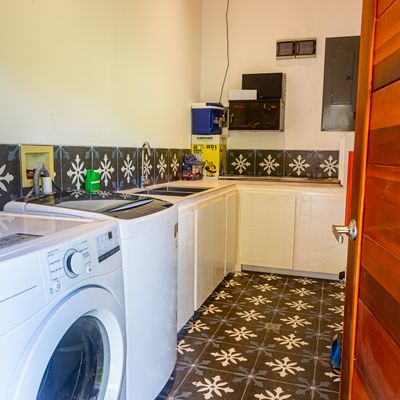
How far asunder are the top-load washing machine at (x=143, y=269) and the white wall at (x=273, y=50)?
8.03 ft

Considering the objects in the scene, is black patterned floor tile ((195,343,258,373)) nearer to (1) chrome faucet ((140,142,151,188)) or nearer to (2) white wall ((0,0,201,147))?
(1) chrome faucet ((140,142,151,188))

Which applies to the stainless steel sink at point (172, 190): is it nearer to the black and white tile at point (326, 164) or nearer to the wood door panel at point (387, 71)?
the black and white tile at point (326, 164)

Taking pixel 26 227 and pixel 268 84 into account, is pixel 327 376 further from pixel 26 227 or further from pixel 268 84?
pixel 268 84

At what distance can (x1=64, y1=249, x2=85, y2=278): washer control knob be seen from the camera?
960 mm

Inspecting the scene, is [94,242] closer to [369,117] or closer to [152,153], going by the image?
[369,117]

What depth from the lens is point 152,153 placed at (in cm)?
297

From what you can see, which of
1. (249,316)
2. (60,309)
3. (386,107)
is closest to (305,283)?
(249,316)

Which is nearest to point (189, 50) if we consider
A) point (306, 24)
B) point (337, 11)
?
point (306, 24)

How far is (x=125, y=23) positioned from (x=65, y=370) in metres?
2.15

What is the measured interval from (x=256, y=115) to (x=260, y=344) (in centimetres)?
217

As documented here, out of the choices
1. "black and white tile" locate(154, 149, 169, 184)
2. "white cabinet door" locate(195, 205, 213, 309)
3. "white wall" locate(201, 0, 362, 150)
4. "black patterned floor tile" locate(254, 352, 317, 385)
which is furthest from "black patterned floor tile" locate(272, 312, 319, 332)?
"white wall" locate(201, 0, 362, 150)

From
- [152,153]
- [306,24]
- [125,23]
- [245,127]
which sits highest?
[306,24]

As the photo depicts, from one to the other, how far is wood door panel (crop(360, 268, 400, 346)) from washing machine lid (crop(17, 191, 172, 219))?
0.80 metres

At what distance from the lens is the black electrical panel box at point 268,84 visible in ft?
11.8
